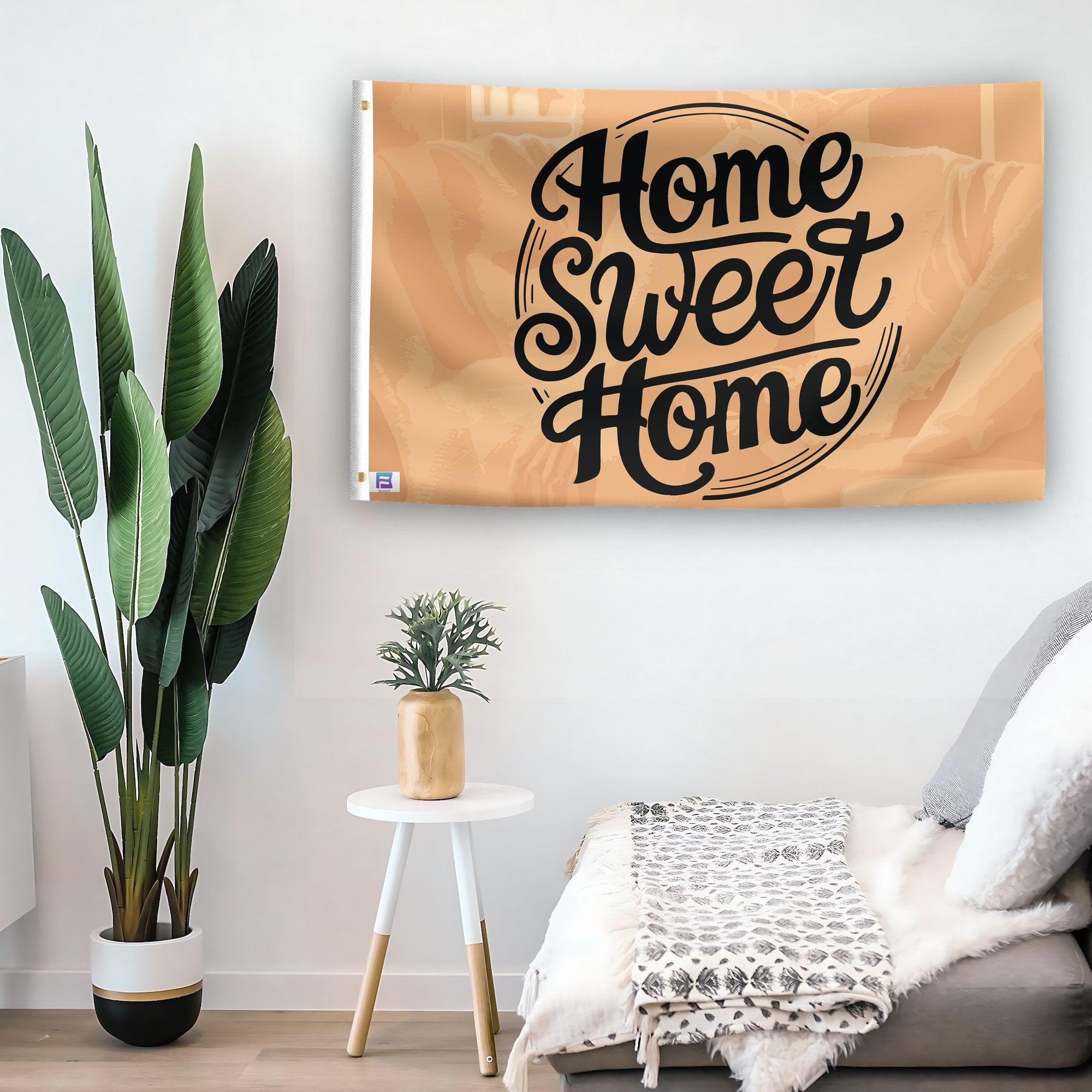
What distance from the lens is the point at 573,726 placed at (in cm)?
231

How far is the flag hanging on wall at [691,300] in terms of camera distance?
2232 mm

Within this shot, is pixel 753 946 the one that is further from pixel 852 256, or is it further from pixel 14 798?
pixel 14 798

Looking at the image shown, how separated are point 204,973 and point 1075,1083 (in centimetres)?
173

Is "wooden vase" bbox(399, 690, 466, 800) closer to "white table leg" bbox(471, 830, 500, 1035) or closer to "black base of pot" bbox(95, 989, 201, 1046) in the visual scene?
"white table leg" bbox(471, 830, 500, 1035)

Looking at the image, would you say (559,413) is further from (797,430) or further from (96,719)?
(96,719)

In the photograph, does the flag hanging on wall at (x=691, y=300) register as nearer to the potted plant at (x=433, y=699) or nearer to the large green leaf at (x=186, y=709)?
the potted plant at (x=433, y=699)

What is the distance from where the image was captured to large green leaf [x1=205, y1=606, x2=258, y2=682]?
2.13 m

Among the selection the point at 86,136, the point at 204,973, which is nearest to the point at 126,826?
the point at 204,973

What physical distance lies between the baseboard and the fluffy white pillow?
1.17 m

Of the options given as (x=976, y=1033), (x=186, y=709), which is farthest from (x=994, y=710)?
(x=186, y=709)

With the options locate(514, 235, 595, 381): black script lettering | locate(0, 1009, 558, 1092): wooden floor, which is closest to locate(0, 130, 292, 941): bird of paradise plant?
locate(0, 1009, 558, 1092): wooden floor

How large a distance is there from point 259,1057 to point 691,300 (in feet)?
5.70

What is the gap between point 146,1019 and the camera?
6.62 ft

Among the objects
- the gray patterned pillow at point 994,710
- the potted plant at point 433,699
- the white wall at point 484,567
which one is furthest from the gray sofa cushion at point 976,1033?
the white wall at point 484,567
